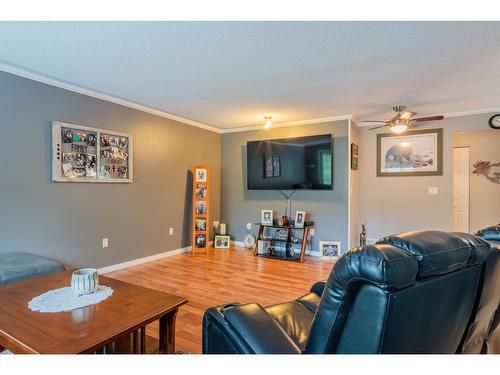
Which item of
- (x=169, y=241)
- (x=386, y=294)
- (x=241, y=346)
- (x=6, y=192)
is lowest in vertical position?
(x=169, y=241)

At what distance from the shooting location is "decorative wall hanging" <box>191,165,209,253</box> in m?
4.65

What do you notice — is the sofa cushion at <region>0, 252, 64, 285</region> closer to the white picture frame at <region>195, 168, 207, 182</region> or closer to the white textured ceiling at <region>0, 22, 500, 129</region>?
the white textured ceiling at <region>0, 22, 500, 129</region>

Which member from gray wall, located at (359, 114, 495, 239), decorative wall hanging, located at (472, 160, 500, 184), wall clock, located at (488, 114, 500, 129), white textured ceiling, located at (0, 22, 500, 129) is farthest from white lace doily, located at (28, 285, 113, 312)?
decorative wall hanging, located at (472, 160, 500, 184)

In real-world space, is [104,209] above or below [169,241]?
above

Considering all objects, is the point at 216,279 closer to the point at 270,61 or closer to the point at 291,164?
the point at 291,164

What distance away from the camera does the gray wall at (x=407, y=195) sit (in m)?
4.30

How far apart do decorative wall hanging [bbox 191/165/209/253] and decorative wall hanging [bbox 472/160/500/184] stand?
4.80 m

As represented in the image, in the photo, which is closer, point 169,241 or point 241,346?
point 241,346
